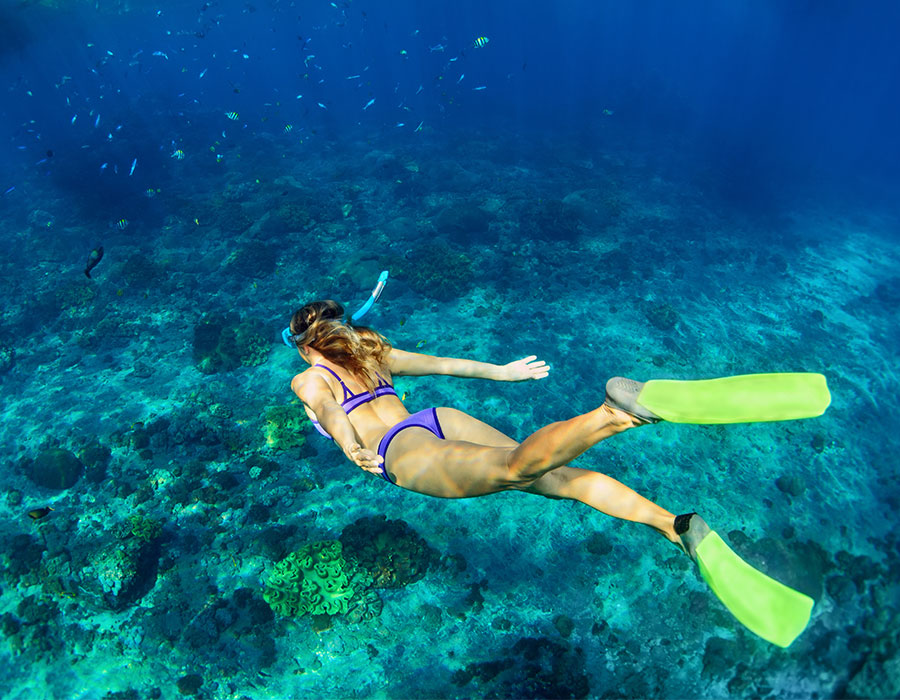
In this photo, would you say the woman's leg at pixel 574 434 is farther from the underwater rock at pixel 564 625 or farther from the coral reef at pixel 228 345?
the coral reef at pixel 228 345

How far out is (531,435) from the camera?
2.59 meters

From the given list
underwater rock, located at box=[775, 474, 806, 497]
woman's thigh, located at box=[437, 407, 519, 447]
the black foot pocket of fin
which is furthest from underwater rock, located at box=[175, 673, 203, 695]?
underwater rock, located at box=[775, 474, 806, 497]

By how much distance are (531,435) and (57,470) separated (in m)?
12.7

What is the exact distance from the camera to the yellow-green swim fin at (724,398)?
8.46 ft

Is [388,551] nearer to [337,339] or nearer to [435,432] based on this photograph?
[435,432]

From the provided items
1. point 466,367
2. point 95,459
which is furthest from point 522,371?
point 95,459

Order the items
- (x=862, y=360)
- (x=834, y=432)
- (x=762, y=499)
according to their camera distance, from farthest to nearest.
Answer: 1. (x=862, y=360)
2. (x=834, y=432)
3. (x=762, y=499)

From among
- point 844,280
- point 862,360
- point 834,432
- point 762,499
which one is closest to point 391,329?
point 762,499

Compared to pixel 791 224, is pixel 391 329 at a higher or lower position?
lower

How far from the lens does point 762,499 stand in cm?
1022

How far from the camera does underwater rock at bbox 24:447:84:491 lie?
34.4 ft

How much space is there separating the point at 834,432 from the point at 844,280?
13475 millimetres

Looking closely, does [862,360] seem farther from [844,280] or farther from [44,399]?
[44,399]

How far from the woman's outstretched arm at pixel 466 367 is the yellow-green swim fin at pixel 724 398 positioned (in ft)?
4.53
